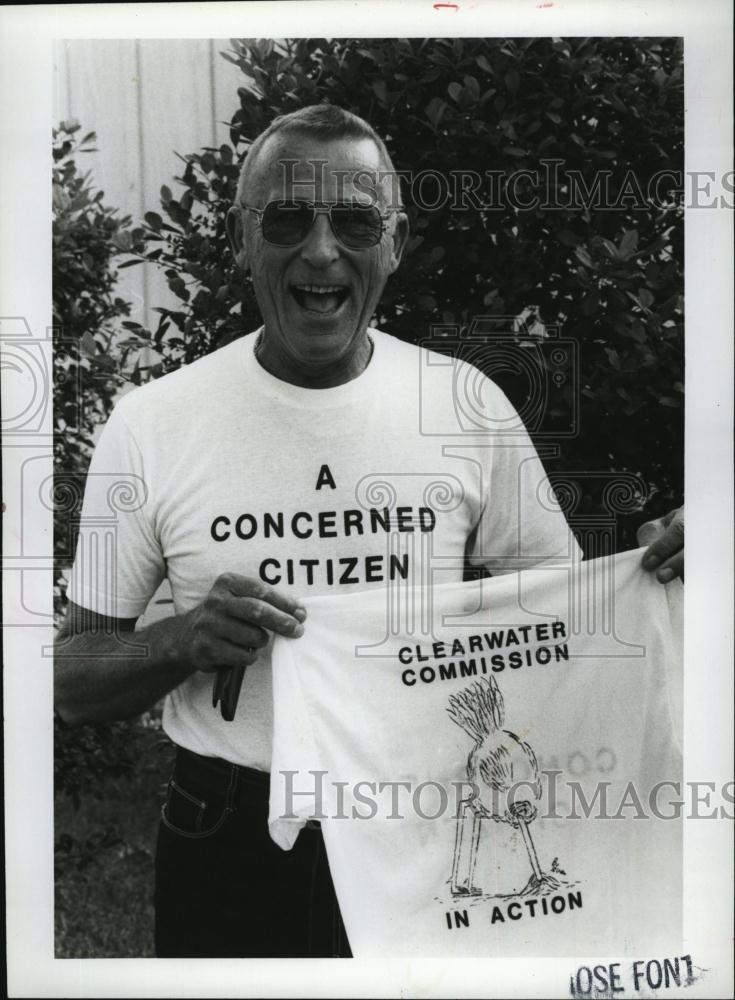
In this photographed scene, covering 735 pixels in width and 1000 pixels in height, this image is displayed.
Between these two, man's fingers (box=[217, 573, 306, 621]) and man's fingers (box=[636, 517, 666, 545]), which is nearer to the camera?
man's fingers (box=[217, 573, 306, 621])

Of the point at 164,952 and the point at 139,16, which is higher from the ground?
the point at 139,16

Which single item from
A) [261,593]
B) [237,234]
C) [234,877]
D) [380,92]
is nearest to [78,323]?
[237,234]

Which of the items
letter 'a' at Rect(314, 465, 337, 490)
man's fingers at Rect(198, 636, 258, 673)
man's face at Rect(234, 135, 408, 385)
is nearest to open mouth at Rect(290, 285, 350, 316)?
man's face at Rect(234, 135, 408, 385)

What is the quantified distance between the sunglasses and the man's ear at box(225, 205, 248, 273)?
0.22ft

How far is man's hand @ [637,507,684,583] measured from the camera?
10.4ft

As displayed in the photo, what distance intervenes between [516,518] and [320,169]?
945 millimetres

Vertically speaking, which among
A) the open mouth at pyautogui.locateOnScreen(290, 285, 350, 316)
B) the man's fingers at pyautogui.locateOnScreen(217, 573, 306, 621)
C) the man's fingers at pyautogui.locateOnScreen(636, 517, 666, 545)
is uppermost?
the open mouth at pyautogui.locateOnScreen(290, 285, 350, 316)

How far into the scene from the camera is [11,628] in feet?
10.6

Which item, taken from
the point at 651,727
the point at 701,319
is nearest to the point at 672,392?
the point at 701,319

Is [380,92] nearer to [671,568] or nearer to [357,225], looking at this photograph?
[357,225]

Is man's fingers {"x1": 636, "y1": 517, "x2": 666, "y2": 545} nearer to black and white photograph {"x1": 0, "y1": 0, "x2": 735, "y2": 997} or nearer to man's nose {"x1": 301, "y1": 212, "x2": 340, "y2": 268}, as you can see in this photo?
black and white photograph {"x1": 0, "y1": 0, "x2": 735, "y2": 997}

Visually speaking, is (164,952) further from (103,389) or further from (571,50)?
(571,50)

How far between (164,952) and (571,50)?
2.40 meters

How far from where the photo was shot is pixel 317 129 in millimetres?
3098
